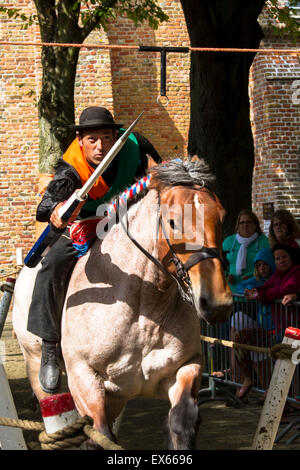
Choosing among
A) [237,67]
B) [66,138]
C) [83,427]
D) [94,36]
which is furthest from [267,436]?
[94,36]

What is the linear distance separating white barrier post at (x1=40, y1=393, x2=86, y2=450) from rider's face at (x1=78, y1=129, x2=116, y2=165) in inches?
88.3

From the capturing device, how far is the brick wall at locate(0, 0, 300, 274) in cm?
1764

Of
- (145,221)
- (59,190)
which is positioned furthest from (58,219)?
(145,221)

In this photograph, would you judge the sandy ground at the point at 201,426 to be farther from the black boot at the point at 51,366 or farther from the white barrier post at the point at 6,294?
the black boot at the point at 51,366

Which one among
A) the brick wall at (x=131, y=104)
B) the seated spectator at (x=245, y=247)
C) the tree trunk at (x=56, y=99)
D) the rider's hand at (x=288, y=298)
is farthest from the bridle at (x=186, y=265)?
the brick wall at (x=131, y=104)

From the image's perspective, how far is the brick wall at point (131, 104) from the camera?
17.6 meters

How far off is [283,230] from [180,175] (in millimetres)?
3891

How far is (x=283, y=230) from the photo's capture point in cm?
796

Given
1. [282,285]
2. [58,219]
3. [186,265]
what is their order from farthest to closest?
→ 1. [282,285]
2. [58,219]
3. [186,265]

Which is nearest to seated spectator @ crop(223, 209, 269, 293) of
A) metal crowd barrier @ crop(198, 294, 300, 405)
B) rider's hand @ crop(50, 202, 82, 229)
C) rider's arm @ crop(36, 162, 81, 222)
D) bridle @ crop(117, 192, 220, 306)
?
metal crowd barrier @ crop(198, 294, 300, 405)

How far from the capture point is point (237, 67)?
955 centimetres

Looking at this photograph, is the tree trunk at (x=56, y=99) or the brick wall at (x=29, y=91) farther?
the brick wall at (x=29, y=91)

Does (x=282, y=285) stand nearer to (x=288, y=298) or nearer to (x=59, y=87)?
(x=288, y=298)
